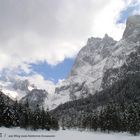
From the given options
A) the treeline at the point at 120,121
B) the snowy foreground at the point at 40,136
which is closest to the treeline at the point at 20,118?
the snowy foreground at the point at 40,136

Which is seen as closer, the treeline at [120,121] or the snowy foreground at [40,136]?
the snowy foreground at [40,136]

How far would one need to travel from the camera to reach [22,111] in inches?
5630

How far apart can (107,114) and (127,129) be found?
16618mm

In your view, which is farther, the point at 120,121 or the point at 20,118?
the point at 120,121

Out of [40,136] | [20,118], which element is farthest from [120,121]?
[40,136]

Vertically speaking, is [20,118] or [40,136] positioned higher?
[20,118]

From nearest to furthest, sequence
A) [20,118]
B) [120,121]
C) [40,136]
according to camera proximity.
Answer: [40,136]
[20,118]
[120,121]

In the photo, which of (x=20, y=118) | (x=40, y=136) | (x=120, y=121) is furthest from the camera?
(x=120, y=121)

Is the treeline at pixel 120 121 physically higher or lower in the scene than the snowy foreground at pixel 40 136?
higher

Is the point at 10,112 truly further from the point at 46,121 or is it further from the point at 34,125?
the point at 46,121

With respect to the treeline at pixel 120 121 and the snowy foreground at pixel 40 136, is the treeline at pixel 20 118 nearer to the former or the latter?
the snowy foreground at pixel 40 136

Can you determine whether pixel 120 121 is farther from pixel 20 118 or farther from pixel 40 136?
pixel 40 136

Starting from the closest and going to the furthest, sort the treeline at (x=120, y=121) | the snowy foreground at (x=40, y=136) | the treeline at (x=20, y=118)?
1. the snowy foreground at (x=40, y=136)
2. the treeline at (x=20, y=118)
3. the treeline at (x=120, y=121)

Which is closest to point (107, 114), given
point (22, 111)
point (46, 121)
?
point (46, 121)
